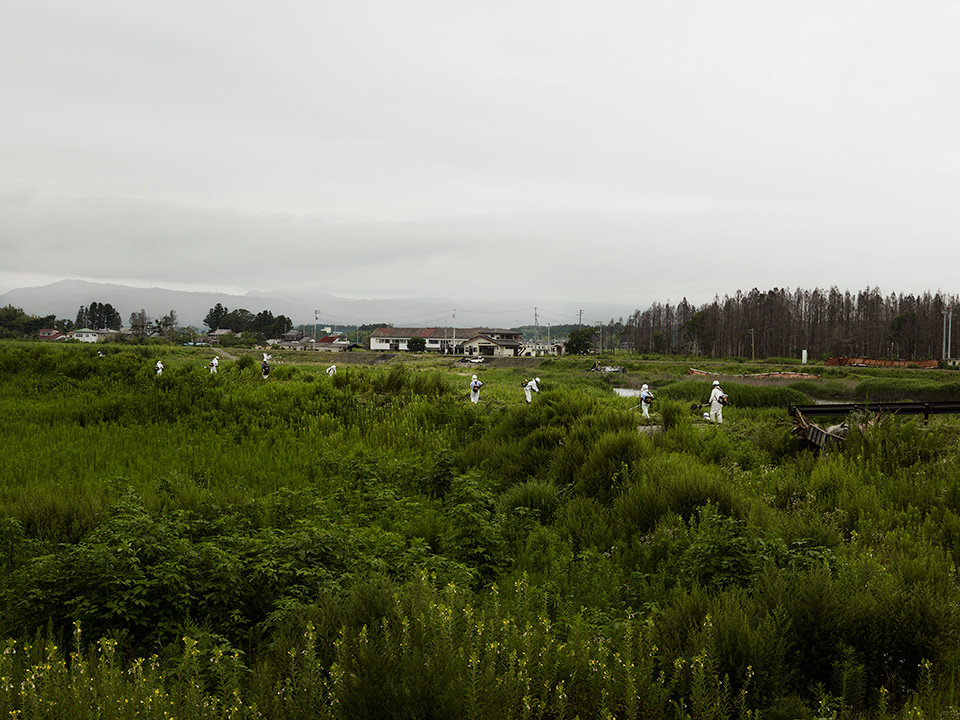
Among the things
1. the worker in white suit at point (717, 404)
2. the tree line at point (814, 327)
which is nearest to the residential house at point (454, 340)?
the tree line at point (814, 327)

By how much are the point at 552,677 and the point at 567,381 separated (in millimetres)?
42777

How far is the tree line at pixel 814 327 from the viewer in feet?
268

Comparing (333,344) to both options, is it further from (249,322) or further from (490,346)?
(249,322)

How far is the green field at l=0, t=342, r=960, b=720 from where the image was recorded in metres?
3.65

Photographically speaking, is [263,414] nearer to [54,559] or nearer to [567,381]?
[54,559]

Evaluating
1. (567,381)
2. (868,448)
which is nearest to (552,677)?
(868,448)

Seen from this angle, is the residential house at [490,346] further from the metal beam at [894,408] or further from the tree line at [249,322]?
the metal beam at [894,408]

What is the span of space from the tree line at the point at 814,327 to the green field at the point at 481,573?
8451 centimetres

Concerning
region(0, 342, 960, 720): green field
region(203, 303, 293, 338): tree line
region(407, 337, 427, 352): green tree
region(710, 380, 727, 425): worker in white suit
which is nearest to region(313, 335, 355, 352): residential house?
region(407, 337, 427, 352): green tree

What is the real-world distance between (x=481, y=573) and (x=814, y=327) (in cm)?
10620

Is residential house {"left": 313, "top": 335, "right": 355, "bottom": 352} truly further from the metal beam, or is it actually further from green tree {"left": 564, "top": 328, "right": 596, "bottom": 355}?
the metal beam

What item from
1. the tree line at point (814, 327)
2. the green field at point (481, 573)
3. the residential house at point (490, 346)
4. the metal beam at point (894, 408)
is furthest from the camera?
the residential house at point (490, 346)

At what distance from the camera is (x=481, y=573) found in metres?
6.88

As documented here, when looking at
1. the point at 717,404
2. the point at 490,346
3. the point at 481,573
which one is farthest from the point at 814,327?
the point at 481,573
